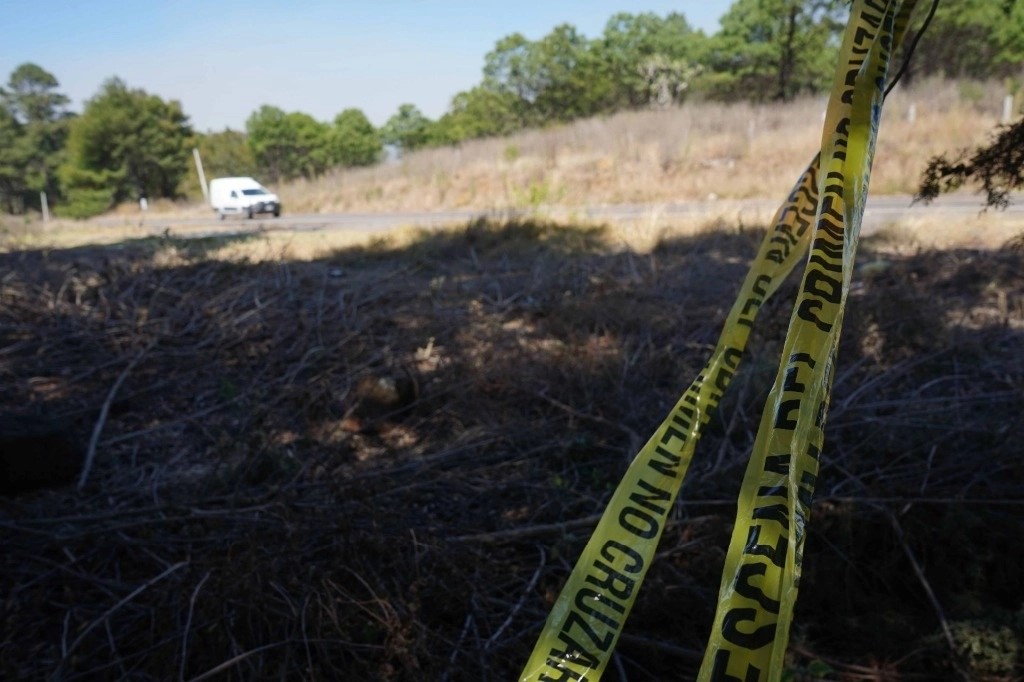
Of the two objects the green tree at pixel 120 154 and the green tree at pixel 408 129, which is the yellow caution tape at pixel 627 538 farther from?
the green tree at pixel 408 129

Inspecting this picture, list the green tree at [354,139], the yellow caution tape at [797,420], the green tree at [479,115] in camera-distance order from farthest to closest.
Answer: the green tree at [479,115] < the green tree at [354,139] < the yellow caution tape at [797,420]

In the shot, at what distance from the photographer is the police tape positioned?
3.53 feet

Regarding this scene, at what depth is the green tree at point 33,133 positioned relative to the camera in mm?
38500

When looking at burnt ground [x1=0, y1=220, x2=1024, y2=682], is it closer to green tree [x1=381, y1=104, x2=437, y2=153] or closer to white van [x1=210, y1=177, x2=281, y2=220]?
white van [x1=210, y1=177, x2=281, y2=220]

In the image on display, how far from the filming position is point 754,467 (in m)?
1.19

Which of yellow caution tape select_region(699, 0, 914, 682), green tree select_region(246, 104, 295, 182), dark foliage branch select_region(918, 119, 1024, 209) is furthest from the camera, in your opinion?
green tree select_region(246, 104, 295, 182)

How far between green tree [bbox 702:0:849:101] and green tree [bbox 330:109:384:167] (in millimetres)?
21545

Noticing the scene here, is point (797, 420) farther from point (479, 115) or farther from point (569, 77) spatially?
point (479, 115)

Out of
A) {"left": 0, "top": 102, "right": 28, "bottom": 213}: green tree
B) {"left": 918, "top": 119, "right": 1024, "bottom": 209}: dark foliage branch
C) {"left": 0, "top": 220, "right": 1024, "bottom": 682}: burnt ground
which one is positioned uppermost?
{"left": 0, "top": 102, "right": 28, "bottom": 213}: green tree

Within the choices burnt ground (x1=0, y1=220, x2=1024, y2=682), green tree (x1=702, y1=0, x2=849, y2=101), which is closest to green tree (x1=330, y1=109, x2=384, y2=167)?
green tree (x1=702, y1=0, x2=849, y2=101)

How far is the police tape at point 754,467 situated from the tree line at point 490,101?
30989mm

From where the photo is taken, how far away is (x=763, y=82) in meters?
35.8

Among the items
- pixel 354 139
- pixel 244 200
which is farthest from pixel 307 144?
pixel 244 200

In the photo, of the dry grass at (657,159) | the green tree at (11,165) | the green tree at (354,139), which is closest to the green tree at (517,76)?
the green tree at (354,139)
